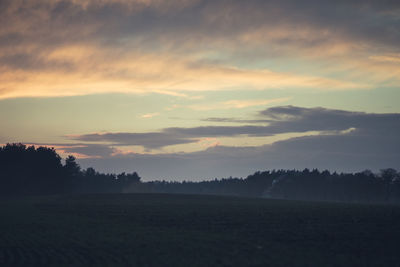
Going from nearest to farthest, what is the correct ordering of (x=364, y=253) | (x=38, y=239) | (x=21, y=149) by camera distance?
(x=364, y=253) < (x=38, y=239) < (x=21, y=149)

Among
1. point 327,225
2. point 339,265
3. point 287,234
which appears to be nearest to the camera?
point 339,265

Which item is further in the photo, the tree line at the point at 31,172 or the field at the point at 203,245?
the tree line at the point at 31,172

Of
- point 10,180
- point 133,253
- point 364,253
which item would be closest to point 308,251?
point 364,253

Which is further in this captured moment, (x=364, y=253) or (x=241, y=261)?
(x=364, y=253)

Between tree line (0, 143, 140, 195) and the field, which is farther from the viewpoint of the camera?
tree line (0, 143, 140, 195)

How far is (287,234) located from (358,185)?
149443mm

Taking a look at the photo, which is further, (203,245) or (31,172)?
(31,172)

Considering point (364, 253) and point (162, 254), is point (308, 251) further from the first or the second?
point (162, 254)

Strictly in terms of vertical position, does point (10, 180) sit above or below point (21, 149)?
below

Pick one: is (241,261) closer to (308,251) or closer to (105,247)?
(308,251)

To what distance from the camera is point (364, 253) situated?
2472 centimetres

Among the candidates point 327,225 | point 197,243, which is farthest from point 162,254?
point 327,225

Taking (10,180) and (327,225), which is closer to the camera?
(327,225)

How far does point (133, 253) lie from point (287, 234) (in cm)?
1399
